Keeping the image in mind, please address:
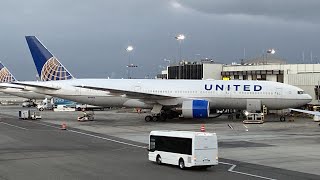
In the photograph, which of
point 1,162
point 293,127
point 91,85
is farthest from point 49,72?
point 1,162

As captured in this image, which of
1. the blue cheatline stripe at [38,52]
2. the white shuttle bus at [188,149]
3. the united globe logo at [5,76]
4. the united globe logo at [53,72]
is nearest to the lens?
the white shuttle bus at [188,149]

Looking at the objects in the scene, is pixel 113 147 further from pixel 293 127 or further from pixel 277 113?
pixel 277 113

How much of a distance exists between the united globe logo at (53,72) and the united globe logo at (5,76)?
50.2m

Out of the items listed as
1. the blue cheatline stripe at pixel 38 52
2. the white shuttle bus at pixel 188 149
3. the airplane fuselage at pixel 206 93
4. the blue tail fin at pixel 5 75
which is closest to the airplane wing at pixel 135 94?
the airplane fuselage at pixel 206 93

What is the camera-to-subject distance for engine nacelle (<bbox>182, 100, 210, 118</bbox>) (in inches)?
2112

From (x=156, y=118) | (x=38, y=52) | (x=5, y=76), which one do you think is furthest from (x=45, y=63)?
(x=5, y=76)

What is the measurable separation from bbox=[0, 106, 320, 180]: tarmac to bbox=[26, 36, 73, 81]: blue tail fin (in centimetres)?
2131

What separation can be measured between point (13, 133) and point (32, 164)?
65.8 ft

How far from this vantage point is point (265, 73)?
75.8 metres

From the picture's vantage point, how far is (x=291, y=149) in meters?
31.5

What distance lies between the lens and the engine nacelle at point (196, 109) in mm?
53641

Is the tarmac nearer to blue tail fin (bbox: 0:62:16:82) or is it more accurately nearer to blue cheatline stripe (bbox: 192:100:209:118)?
blue cheatline stripe (bbox: 192:100:209:118)

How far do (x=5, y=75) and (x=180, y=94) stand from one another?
7058cm

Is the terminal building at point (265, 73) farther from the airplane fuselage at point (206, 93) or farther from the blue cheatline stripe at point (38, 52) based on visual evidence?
the blue cheatline stripe at point (38, 52)
